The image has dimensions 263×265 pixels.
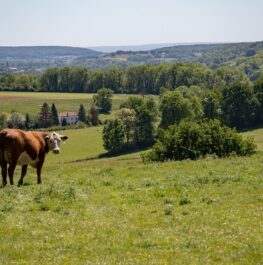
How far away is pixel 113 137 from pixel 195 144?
231 ft

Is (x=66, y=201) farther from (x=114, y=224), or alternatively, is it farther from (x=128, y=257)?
(x=128, y=257)

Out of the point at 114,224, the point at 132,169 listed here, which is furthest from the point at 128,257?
the point at 132,169

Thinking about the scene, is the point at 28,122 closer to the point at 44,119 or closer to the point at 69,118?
the point at 44,119

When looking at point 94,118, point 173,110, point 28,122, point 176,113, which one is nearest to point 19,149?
point 173,110

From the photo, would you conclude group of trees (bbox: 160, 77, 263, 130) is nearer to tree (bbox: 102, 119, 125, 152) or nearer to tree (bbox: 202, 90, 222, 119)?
tree (bbox: 202, 90, 222, 119)

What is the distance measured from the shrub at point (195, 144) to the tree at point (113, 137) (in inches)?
2607

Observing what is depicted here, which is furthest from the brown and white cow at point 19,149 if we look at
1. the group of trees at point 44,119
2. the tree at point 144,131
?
the group of trees at point 44,119

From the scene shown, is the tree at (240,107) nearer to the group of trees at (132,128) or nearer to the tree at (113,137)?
the group of trees at (132,128)

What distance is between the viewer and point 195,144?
37.4 m

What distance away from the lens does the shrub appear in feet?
121

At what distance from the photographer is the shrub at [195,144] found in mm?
36906

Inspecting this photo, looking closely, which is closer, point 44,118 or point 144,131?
point 144,131

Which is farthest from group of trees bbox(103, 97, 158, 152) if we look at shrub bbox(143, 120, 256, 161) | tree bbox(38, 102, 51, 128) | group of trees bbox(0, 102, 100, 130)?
shrub bbox(143, 120, 256, 161)

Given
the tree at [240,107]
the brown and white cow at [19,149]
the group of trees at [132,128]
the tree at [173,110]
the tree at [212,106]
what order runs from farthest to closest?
1. the tree at [212,106]
2. the tree at [240,107]
3. the tree at [173,110]
4. the group of trees at [132,128]
5. the brown and white cow at [19,149]
